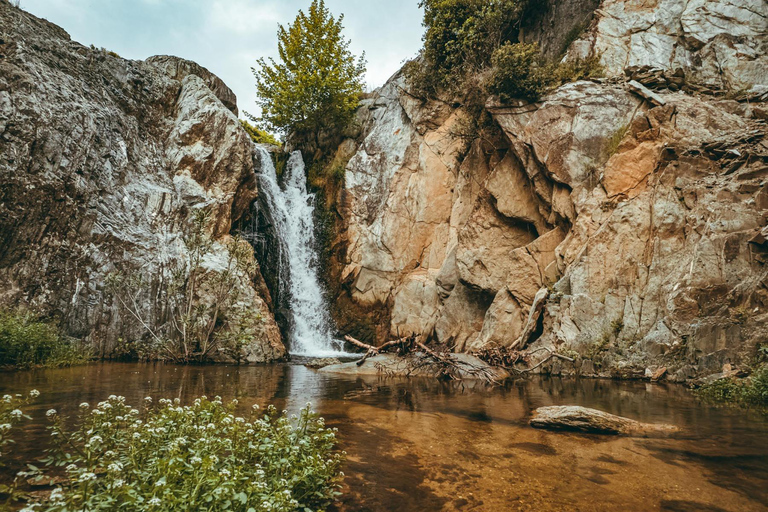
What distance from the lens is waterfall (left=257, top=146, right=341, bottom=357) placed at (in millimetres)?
20047

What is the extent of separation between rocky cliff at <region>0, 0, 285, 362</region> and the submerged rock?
1196 cm

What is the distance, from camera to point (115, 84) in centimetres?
1820

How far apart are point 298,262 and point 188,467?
1975cm

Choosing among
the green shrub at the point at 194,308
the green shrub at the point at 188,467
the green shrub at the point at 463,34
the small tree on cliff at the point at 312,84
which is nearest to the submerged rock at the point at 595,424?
the green shrub at the point at 188,467

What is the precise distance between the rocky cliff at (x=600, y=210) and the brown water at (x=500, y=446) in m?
2.58

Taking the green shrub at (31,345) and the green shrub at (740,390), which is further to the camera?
the green shrub at (31,345)

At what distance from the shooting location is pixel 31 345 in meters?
10.8

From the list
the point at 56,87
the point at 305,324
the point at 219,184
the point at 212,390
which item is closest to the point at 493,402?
the point at 212,390

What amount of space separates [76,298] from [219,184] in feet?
25.3

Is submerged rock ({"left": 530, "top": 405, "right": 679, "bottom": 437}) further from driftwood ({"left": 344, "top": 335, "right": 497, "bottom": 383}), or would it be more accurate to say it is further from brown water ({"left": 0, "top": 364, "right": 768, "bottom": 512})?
driftwood ({"left": 344, "top": 335, "right": 497, "bottom": 383})

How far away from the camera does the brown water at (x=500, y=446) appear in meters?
3.73

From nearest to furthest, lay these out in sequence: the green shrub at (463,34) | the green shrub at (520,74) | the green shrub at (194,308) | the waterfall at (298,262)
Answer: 1. the green shrub at (194,308)
2. the green shrub at (520,74)
3. the green shrub at (463,34)
4. the waterfall at (298,262)

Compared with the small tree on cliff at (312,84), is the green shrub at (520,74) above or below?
below

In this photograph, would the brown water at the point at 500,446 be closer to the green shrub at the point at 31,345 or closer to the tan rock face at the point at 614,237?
the green shrub at the point at 31,345
